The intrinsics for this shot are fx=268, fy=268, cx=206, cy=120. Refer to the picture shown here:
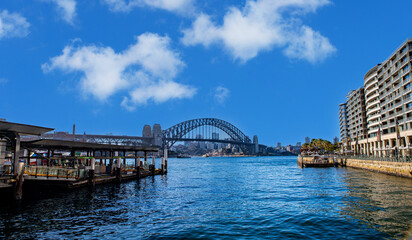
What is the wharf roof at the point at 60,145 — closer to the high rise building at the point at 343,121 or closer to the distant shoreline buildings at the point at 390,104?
the distant shoreline buildings at the point at 390,104

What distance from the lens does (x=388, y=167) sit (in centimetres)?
4931

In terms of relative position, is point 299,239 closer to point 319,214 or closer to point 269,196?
point 319,214

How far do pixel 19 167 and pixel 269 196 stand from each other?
2392 centimetres

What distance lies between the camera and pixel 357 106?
12300cm

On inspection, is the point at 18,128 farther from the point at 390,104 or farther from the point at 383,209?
the point at 390,104

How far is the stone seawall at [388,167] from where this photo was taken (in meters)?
42.1

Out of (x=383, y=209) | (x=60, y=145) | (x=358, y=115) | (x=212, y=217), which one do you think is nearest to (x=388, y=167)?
(x=383, y=209)

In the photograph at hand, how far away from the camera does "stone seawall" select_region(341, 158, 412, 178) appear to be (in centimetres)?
4209

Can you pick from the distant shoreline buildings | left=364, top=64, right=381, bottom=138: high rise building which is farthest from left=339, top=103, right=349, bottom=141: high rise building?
left=364, top=64, right=381, bottom=138: high rise building

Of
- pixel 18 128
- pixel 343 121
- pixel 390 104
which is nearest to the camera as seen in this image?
pixel 18 128

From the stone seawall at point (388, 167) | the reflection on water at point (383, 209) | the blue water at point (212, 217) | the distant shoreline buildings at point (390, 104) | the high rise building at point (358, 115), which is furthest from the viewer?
the high rise building at point (358, 115)

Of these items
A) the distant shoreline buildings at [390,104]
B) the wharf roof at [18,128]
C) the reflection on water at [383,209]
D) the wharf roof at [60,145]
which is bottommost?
the reflection on water at [383,209]

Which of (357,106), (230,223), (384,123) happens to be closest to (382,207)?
(230,223)

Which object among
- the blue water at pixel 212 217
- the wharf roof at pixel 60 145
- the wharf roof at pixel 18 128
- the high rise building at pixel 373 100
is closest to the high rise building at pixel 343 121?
the high rise building at pixel 373 100
